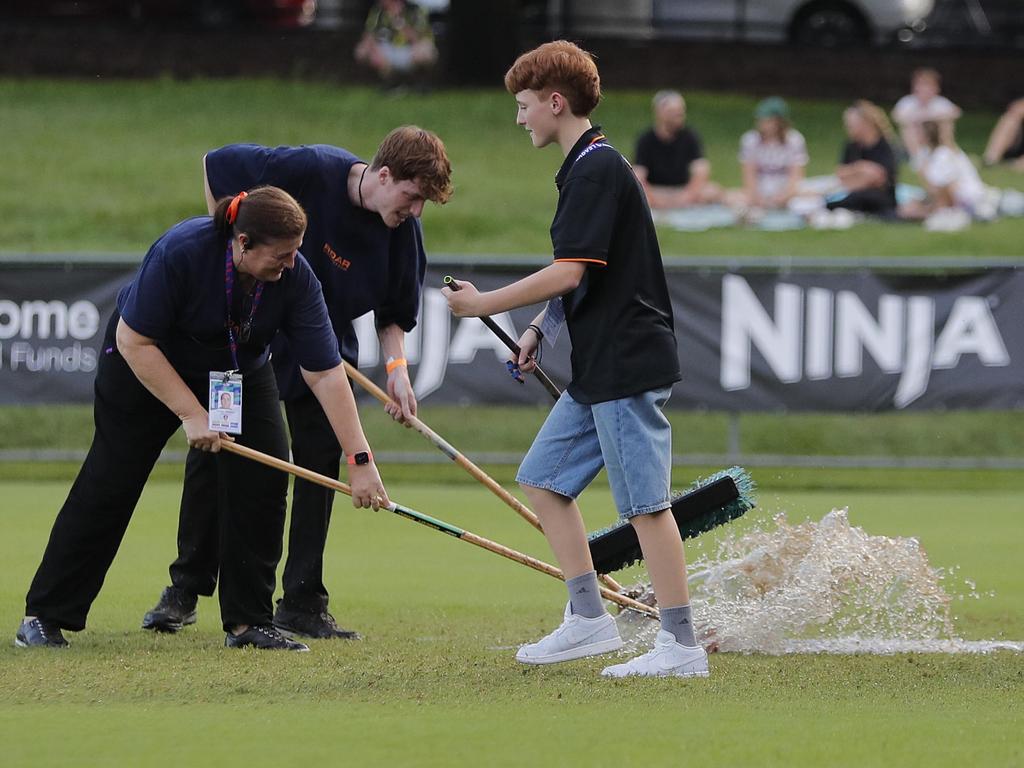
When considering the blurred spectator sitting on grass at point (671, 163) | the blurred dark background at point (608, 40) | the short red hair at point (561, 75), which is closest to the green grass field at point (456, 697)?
the short red hair at point (561, 75)

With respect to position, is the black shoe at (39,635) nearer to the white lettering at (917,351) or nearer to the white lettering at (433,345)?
the white lettering at (433,345)

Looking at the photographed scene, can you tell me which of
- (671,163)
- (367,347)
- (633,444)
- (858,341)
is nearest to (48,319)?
(367,347)

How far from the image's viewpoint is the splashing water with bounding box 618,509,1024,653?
6.66 metres

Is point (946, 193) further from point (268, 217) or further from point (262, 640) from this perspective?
point (268, 217)

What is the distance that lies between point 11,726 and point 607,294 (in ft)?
7.59

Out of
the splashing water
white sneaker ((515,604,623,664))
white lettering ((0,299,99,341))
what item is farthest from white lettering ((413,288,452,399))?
white sneaker ((515,604,623,664))

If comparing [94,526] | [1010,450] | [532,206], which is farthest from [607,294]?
[532,206]

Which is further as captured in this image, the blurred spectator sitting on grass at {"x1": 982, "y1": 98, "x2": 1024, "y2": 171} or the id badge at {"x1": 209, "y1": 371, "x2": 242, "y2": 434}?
the blurred spectator sitting on grass at {"x1": 982, "y1": 98, "x2": 1024, "y2": 171}

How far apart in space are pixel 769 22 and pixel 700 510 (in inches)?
809

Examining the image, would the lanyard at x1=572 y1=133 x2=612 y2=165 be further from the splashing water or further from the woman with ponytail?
the splashing water

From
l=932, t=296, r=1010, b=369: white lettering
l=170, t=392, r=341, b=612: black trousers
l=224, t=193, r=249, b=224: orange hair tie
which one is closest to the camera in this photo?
l=224, t=193, r=249, b=224: orange hair tie

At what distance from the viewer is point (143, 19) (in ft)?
83.6

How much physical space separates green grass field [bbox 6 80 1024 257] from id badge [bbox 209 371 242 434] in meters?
10.9

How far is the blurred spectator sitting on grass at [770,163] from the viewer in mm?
17172
